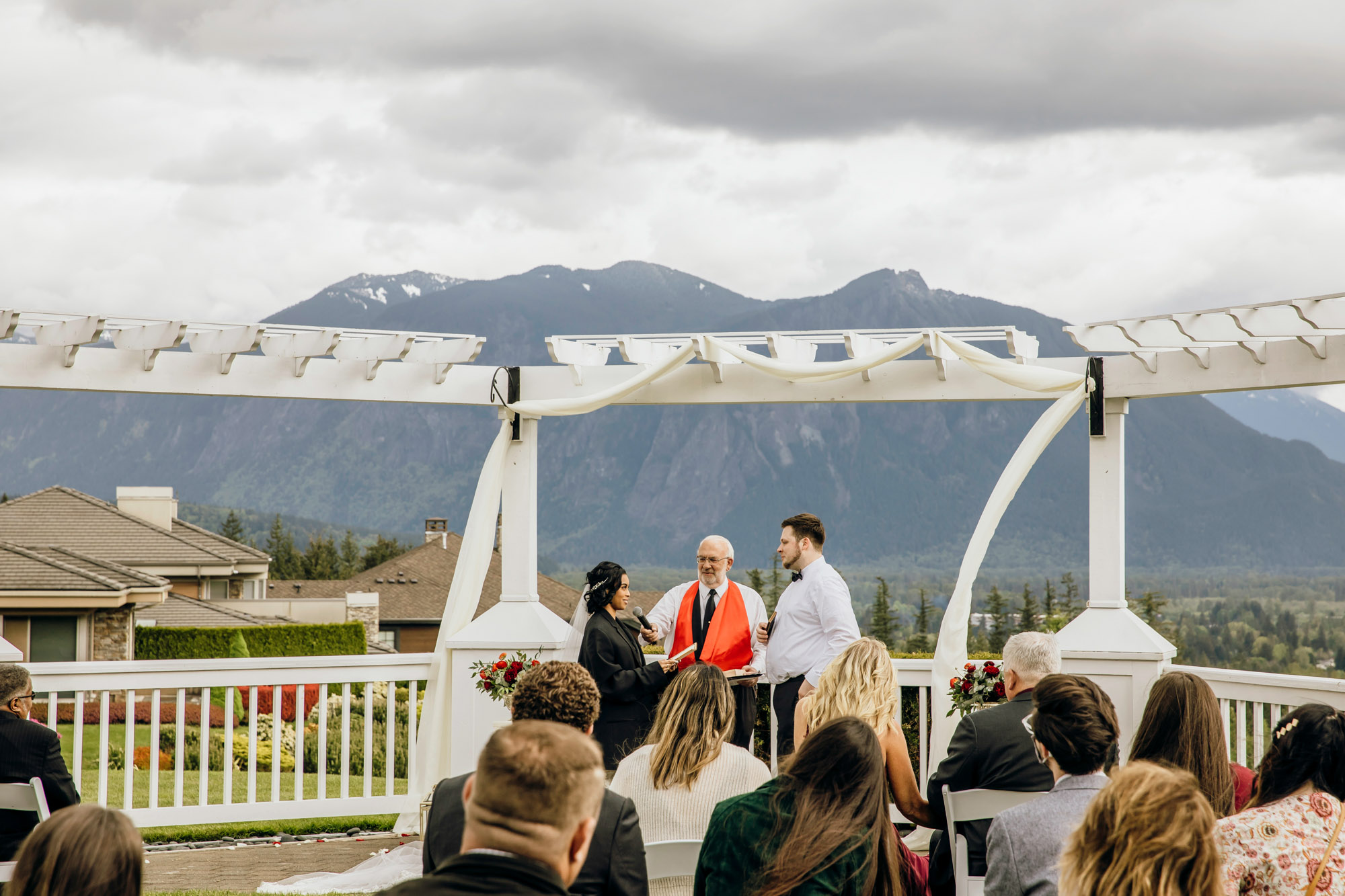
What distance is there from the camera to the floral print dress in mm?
2270

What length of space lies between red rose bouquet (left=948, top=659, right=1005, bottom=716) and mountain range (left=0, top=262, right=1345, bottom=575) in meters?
139

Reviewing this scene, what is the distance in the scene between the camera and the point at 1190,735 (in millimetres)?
2924

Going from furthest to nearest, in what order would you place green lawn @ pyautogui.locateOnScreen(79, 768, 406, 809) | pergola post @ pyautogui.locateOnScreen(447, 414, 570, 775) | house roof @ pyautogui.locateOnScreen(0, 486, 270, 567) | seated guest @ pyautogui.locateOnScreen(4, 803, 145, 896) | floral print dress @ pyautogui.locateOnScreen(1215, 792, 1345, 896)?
1. house roof @ pyautogui.locateOnScreen(0, 486, 270, 567)
2. green lawn @ pyautogui.locateOnScreen(79, 768, 406, 809)
3. pergola post @ pyautogui.locateOnScreen(447, 414, 570, 775)
4. floral print dress @ pyautogui.locateOnScreen(1215, 792, 1345, 896)
5. seated guest @ pyautogui.locateOnScreen(4, 803, 145, 896)

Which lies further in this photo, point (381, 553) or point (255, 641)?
point (381, 553)

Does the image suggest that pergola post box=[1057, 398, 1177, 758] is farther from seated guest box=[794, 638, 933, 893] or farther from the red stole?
seated guest box=[794, 638, 933, 893]

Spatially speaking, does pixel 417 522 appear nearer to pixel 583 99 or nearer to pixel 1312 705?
pixel 583 99

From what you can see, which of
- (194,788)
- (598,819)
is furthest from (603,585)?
(194,788)

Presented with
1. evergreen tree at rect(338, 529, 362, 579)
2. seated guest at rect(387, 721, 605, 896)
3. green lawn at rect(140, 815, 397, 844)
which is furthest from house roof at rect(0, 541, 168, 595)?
evergreen tree at rect(338, 529, 362, 579)

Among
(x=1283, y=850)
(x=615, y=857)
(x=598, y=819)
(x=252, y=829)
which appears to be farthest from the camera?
(x=252, y=829)

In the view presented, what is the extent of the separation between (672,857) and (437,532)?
48.9 m

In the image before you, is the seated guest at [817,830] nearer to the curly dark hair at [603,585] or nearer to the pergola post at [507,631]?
the curly dark hair at [603,585]

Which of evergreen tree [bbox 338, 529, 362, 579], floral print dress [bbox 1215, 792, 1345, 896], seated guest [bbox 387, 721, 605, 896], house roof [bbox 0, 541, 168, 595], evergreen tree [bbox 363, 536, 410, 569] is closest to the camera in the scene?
seated guest [bbox 387, 721, 605, 896]

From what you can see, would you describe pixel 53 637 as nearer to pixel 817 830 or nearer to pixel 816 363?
pixel 816 363

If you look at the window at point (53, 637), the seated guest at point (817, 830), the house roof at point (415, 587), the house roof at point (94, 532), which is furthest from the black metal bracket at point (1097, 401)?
the house roof at point (415, 587)
